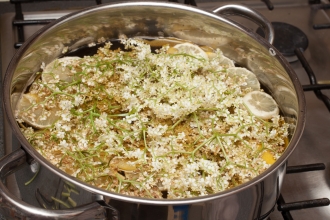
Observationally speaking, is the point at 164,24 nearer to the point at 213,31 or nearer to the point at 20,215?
the point at 213,31

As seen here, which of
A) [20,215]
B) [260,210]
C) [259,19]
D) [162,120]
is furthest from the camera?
[259,19]

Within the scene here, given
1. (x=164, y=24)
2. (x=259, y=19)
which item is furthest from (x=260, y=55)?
(x=164, y=24)

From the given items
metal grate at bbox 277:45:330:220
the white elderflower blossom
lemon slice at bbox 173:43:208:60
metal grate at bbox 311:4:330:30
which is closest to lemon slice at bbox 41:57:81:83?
the white elderflower blossom

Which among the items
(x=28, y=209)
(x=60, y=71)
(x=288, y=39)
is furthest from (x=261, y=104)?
(x=28, y=209)

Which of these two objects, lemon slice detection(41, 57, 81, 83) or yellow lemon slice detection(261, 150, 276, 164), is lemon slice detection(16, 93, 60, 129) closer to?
lemon slice detection(41, 57, 81, 83)

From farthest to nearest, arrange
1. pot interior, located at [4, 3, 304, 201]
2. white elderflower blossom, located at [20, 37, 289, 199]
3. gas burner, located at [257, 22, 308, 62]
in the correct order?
gas burner, located at [257, 22, 308, 62], pot interior, located at [4, 3, 304, 201], white elderflower blossom, located at [20, 37, 289, 199]

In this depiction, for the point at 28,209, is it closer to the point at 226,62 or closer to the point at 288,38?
the point at 226,62
